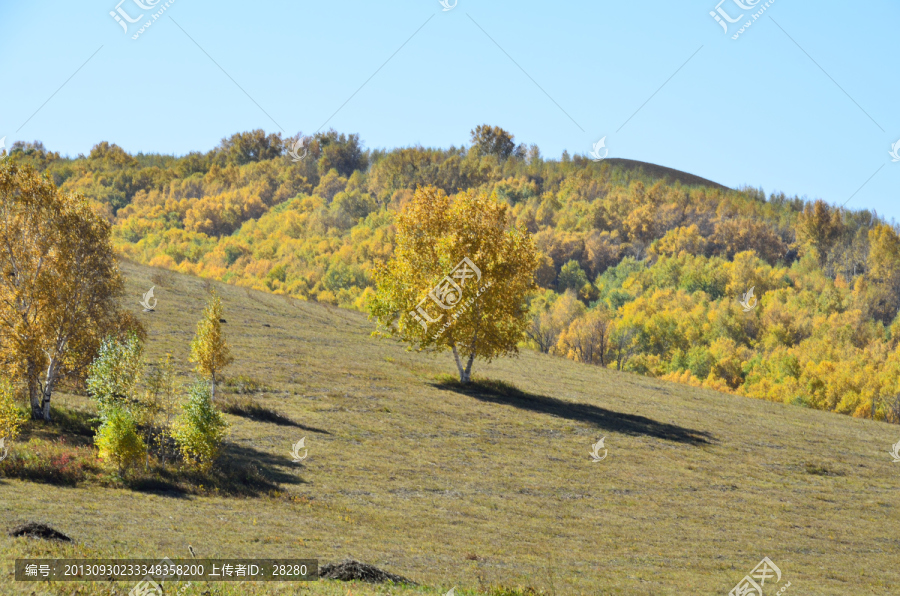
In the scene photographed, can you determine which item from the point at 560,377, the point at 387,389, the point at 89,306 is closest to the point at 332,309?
the point at 560,377

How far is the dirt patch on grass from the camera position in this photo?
19.2m

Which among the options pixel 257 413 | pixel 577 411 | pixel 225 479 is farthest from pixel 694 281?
pixel 225 479

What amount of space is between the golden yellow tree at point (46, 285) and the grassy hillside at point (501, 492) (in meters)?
3.27

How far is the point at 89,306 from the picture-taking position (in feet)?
122

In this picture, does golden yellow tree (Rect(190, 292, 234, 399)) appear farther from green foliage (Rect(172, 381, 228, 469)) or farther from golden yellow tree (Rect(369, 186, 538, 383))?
golden yellow tree (Rect(369, 186, 538, 383))

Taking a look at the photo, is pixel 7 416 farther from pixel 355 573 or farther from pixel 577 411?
pixel 577 411

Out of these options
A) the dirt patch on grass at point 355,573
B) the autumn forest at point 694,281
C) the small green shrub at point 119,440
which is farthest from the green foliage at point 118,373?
the autumn forest at point 694,281

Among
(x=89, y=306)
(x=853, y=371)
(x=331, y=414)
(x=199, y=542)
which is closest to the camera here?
(x=199, y=542)

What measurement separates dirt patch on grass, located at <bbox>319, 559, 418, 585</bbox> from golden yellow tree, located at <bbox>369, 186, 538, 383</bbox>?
3515 centimetres

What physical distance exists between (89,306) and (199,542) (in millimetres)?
20076

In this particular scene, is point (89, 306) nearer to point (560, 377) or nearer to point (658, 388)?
point (560, 377)

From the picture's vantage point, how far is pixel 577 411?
55031 millimetres

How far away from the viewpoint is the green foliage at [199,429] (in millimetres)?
30766

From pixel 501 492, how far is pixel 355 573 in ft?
52.9
